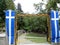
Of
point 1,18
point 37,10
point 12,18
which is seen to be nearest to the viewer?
point 12,18

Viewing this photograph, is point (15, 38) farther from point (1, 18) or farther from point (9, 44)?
point (1, 18)

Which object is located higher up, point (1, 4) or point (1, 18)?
point (1, 4)

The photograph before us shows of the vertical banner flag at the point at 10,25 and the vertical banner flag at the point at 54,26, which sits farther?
the vertical banner flag at the point at 54,26

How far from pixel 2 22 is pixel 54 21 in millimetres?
25200

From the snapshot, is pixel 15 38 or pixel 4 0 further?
pixel 4 0

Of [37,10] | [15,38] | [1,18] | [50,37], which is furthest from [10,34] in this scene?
[1,18]

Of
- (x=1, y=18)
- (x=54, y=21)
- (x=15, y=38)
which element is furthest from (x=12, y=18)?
(x=1, y=18)

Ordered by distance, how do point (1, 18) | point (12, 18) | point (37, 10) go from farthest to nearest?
point (1, 18)
point (37, 10)
point (12, 18)

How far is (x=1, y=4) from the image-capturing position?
36344 mm

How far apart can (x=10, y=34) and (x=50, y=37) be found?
8.21 feet

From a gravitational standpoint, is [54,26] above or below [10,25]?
below

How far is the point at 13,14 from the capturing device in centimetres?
1367

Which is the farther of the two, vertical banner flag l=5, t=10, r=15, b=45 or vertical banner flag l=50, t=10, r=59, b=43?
vertical banner flag l=50, t=10, r=59, b=43

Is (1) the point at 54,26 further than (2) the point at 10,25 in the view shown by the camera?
Yes
